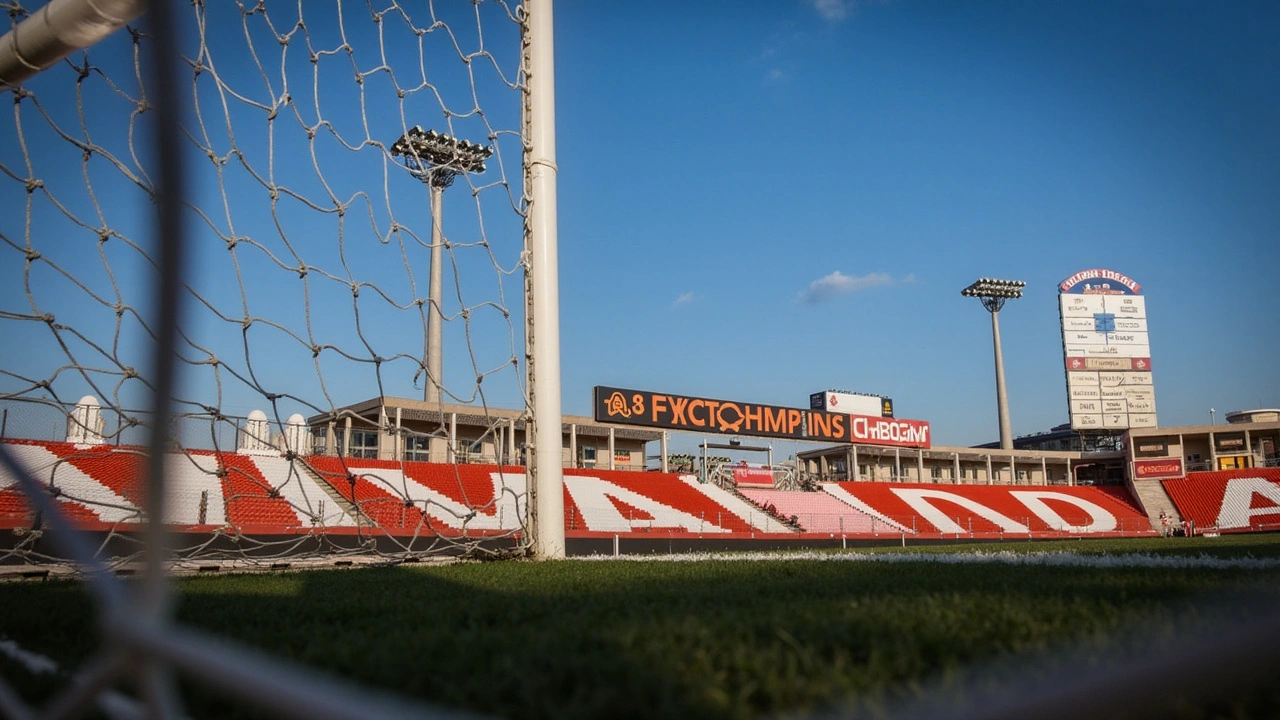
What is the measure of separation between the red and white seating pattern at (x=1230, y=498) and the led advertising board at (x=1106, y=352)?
4.51 meters

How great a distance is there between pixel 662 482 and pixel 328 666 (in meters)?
23.7

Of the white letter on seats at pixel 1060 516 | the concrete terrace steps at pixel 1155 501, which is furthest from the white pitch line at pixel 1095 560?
the concrete terrace steps at pixel 1155 501

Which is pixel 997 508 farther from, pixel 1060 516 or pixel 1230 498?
pixel 1230 498

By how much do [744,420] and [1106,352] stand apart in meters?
20.5

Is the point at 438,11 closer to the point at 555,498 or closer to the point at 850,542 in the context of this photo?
the point at 555,498

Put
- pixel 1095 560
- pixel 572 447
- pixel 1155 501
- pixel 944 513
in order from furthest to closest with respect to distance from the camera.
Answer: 1. pixel 1155 501
2. pixel 944 513
3. pixel 572 447
4. pixel 1095 560

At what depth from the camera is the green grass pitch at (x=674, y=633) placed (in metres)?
1.27

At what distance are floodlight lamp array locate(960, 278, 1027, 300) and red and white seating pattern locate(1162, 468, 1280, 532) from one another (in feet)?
60.6

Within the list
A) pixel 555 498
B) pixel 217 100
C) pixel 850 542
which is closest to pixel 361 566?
pixel 555 498

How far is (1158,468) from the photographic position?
112 feet

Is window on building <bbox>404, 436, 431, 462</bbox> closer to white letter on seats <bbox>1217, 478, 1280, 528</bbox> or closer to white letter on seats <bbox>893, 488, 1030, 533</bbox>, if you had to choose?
white letter on seats <bbox>893, 488, 1030, 533</bbox>

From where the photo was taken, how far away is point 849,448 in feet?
114

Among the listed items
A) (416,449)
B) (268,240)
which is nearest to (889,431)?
(416,449)

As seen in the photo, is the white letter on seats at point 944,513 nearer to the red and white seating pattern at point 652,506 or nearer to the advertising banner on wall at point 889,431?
the advertising banner on wall at point 889,431
